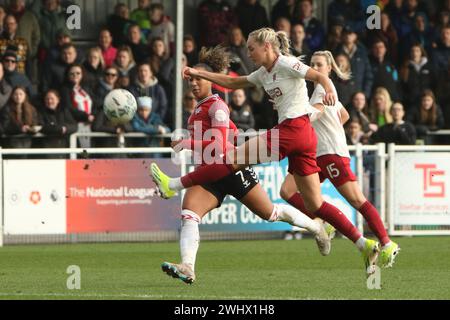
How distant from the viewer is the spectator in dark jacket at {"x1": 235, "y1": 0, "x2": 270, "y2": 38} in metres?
21.5

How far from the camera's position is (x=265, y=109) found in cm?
2027

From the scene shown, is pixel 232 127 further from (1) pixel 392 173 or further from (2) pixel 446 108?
(2) pixel 446 108

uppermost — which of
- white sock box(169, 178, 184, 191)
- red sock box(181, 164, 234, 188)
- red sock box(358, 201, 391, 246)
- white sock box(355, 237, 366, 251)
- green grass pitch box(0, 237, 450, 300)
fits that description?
red sock box(181, 164, 234, 188)

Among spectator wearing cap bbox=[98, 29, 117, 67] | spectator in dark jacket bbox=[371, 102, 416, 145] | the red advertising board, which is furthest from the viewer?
spectator wearing cap bbox=[98, 29, 117, 67]

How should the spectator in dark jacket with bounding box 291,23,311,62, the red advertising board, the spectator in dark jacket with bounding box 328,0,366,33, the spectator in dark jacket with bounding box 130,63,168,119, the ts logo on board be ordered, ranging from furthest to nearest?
1. the spectator in dark jacket with bounding box 328,0,366,33
2. the spectator in dark jacket with bounding box 291,23,311,62
3. the spectator in dark jacket with bounding box 130,63,168,119
4. the ts logo on board
5. the red advertising board

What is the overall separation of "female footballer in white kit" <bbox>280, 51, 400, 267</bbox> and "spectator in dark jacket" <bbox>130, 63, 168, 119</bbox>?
19.1 feet

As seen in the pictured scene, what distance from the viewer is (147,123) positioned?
62.7 ft

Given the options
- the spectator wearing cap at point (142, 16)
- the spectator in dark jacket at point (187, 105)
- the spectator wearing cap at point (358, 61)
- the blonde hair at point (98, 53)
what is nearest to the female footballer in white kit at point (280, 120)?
the spectator in dark jacket at point (187, 105)

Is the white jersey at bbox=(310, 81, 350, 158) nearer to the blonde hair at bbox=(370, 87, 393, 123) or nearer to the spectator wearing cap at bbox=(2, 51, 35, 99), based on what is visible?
the blonde hair at bbox=(370, 87, 393, 123)

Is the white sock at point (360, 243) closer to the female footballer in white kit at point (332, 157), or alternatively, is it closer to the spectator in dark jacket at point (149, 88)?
the female footballer in white kit at point (332, 157)

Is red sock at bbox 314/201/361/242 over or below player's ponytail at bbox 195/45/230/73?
below

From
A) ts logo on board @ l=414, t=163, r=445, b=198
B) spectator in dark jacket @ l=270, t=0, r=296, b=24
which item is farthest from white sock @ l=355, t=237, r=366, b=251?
spectator in dark jacket @ l=270, t=0, r=296, b=24

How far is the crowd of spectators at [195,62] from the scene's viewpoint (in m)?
19.0

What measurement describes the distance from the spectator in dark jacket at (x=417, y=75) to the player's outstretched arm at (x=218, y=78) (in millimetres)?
9160
